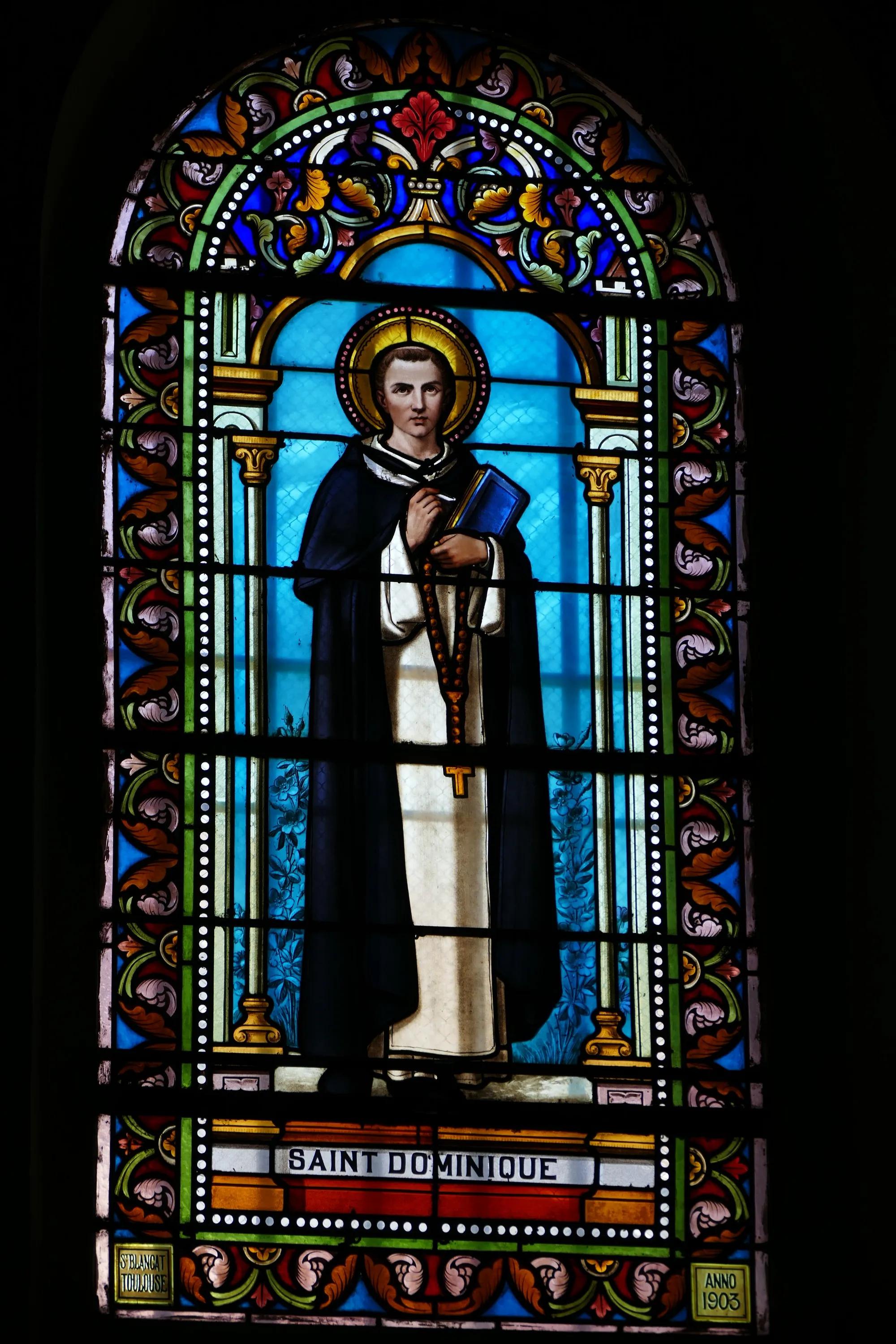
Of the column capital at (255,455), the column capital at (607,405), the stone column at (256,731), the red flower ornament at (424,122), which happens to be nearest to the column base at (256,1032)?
the stone column at (256,731)

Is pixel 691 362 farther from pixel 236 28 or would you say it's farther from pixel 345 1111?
pixel 345 1111

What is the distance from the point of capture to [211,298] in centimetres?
880

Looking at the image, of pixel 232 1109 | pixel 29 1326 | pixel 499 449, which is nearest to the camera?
pixel 29 1326

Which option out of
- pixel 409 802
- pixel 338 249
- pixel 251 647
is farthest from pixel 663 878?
pixel 338 249

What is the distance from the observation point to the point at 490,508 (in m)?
8.73

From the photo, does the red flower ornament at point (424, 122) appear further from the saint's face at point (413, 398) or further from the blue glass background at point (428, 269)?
the saint's face at point (413, 398)

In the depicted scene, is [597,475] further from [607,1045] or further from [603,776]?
[607,1045]

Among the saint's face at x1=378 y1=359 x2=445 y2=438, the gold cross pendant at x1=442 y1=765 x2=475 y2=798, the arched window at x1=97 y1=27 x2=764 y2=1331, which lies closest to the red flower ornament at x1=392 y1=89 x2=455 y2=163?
the arched window at x1=97 y1=27 x2=764 y2=1331

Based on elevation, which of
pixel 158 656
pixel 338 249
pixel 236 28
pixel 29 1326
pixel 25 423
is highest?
pixel 236 28

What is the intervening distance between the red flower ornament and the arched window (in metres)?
0.01

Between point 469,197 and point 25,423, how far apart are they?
1.59 metres

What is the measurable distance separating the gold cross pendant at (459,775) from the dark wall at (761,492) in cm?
74

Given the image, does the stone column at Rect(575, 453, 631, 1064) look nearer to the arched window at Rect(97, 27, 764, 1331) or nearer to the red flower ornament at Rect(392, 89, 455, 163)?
the arched window at Rect(97, 27, 764, 1331)

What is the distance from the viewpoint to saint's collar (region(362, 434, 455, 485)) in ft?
28.7
